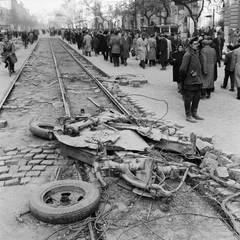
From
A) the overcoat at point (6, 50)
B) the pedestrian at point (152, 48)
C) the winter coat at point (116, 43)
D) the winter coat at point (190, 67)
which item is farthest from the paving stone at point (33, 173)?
the winter coat at point (116, 43)

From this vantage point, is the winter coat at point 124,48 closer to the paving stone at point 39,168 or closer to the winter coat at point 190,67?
the winter coat at point 190,67

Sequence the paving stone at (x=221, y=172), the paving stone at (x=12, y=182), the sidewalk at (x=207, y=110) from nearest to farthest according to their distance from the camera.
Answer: the paving stone at (x=221, y=172) → the paving stone at (x=12, y=182) → the sidewalk at (x=207, y=110)

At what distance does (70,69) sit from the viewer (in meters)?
19.8

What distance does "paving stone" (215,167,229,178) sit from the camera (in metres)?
5.13

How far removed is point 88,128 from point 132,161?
164cm

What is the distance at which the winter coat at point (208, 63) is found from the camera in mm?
9945

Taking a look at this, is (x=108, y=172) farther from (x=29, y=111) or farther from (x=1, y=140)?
(x=29, y=111)

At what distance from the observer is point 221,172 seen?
17.0ft

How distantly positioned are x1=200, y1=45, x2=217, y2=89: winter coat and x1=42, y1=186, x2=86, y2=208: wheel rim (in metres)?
6.49

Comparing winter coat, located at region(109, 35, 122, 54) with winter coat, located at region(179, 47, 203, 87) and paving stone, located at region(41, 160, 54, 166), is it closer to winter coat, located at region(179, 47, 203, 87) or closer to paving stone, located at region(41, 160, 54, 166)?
winter coat, located at region(179, 47, 203, 87)

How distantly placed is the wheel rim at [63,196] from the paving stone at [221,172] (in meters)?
2.04

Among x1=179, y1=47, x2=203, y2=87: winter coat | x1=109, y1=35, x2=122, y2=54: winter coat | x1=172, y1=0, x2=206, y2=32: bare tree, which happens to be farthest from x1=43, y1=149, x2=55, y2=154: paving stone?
x1=172, y1=0, x2=206, y2=32: bare tree

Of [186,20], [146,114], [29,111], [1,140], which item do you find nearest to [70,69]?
[29,111]

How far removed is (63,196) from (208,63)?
7080 millimetres
